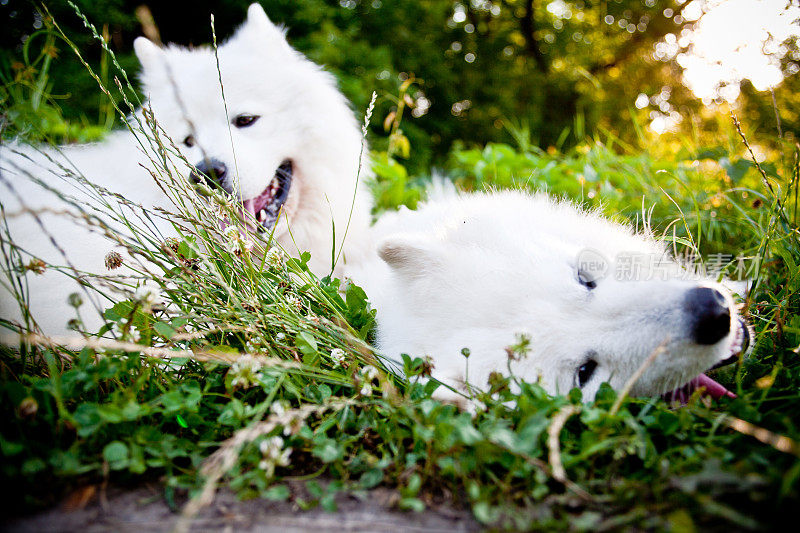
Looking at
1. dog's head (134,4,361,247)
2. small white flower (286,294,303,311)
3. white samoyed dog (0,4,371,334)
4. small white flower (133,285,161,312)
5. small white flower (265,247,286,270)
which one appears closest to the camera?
small white flower (133,285,161,312)

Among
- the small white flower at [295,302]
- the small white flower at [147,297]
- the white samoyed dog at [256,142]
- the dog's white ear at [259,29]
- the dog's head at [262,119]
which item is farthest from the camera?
the dog's white ear at [259,29]

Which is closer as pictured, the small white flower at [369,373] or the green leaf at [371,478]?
the green leaf at [371,478]

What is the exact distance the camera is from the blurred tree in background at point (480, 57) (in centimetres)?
598

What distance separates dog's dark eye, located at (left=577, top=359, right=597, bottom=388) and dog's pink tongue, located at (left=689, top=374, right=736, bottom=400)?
33 centimetres

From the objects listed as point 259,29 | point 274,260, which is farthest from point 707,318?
point 259,29

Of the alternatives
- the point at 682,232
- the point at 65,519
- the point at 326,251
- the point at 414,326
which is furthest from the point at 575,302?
the point at 682,232

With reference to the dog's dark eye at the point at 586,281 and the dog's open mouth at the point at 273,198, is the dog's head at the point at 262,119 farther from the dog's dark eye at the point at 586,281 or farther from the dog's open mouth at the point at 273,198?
the dog's dark eye at the point at 586,281

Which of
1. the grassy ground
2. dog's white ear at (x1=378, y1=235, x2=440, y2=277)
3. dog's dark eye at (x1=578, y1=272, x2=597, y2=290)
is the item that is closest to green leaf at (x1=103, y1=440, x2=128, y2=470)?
the grassy ground

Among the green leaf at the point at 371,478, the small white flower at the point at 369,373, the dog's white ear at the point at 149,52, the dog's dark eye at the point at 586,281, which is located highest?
the dog's white ear at the point at 149,52

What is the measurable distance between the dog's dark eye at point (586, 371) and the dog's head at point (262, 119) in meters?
1.76

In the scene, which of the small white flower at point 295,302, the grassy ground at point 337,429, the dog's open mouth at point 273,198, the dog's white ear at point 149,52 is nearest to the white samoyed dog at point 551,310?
the grassy ground at point 337,429

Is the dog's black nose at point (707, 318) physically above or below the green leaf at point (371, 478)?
above

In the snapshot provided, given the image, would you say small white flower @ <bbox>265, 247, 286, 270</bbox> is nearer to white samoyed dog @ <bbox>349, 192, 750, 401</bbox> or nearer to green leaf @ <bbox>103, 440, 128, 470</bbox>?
white samoyed dog @ <bbox>349, 192, 750, 401</bbox>

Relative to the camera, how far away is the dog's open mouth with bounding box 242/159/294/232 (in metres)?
2.71
